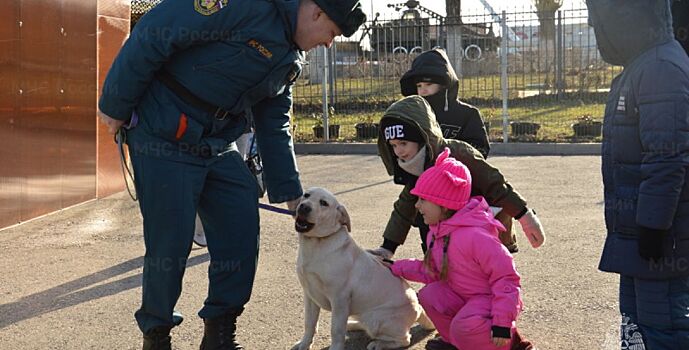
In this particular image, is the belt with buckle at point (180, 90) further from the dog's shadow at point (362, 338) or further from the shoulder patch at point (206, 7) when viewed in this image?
the dog's shadow at point (362, 338)

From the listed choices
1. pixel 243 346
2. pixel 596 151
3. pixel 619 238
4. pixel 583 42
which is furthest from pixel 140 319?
pixel 583 42

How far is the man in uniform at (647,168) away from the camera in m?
3.60

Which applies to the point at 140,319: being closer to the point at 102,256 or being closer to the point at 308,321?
the point at 308,321

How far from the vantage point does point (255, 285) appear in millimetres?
6043

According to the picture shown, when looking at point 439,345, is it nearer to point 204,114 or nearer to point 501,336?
point 501,336

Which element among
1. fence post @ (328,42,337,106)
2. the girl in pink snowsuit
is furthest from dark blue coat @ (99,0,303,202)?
fence post @ (328,42,337,106)

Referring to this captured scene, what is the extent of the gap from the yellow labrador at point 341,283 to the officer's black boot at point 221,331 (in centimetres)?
44

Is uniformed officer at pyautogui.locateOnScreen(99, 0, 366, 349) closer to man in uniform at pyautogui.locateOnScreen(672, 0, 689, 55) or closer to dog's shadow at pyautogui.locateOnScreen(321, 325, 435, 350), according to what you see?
dog's shadow at pyautogui.locateOnScreen(321, 325, 435, 350)

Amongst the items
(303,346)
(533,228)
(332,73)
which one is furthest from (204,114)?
(332,73)

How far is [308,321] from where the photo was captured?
15.2 ft

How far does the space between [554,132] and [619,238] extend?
12939 millimetres

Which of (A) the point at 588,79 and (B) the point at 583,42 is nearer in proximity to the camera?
(B) the point at 583,42

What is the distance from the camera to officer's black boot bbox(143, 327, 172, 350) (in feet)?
13.6

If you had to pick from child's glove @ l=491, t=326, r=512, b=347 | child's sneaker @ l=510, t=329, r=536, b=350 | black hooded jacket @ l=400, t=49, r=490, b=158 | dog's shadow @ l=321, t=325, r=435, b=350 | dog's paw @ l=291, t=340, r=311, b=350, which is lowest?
dog's shadow @ l=321, t=325, r=435, b=350
